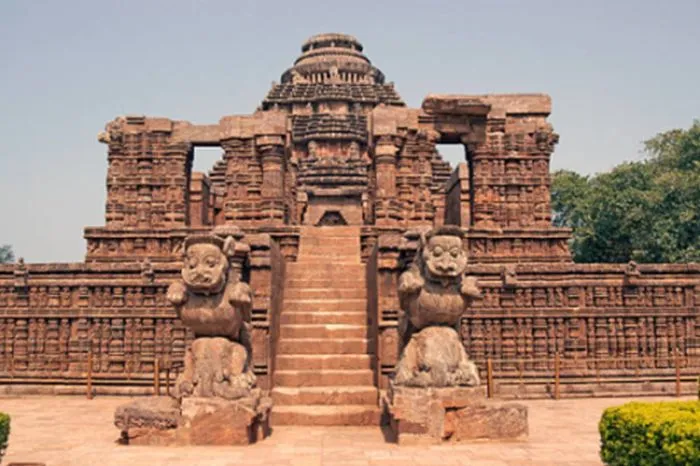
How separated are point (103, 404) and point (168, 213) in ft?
25.7

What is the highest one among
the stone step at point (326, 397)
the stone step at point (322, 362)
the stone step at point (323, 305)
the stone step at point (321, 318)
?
the stone step at point (323, 305)

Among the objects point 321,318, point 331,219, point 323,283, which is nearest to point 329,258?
point 323,283

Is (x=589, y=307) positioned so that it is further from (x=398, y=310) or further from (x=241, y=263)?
(x=241, y=263)

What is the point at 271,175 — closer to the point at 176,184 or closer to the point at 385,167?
the point at 176,184

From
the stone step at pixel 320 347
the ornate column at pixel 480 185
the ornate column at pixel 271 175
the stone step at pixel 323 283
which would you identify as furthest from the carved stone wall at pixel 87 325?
the ornate column at pixel 480 185

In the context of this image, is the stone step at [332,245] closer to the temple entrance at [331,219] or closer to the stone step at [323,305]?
the stone step at [323,305]

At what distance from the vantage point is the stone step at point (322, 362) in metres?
9.90

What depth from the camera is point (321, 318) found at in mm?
10797

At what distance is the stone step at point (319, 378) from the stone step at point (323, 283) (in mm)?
2164

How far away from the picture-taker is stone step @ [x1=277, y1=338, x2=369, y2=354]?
10.2m

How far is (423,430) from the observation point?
25.1ft

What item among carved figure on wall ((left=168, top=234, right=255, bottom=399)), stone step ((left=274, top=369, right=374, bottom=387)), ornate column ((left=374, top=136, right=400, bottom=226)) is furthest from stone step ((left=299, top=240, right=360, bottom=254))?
carved figure on wall ((left=168, top=234, right=255, bottom=399))

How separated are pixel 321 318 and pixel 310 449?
3461 millimetres

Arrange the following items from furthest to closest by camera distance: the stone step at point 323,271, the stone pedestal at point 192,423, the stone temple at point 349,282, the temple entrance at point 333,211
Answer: the temple entrance at point 333,211 < the stone step at point 323,271 < the stone temple at point 349,282 < the stone pedestal at point 192,423
